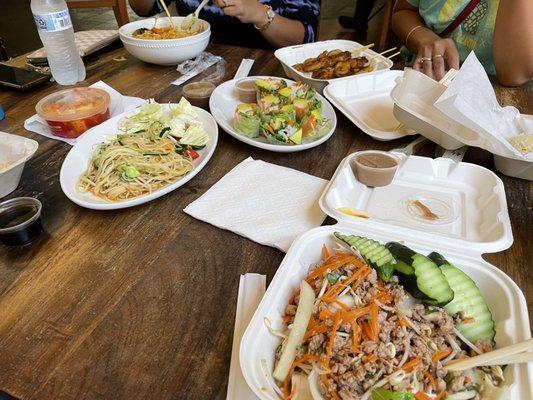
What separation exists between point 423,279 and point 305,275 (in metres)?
0.27

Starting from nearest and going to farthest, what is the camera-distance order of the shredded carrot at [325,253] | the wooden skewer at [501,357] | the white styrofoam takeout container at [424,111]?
the wooden skewer at [501,357]
the shredded carrot at [325,253]
the white styrofoam takeout container at [424,111]

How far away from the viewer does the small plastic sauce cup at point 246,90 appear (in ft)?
5.72

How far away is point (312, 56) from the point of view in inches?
84.4

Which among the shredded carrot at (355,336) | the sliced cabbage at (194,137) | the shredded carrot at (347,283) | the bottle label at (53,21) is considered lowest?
the sliced cabbage at (194,137)

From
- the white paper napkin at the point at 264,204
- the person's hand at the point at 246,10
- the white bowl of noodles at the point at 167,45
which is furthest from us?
the person's hand at the point at 246,10

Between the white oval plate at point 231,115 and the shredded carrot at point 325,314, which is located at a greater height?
the shredded carrot at point 325,314

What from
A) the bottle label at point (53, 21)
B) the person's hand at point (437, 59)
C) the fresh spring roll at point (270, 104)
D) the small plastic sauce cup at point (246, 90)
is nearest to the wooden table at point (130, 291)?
the fresh spring roll at point (270, 104)

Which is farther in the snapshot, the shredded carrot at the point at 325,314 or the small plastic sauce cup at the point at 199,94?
the small plastic sauce cup at the point at 199,94

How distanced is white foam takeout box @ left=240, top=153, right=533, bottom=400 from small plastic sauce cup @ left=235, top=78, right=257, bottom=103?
651mm

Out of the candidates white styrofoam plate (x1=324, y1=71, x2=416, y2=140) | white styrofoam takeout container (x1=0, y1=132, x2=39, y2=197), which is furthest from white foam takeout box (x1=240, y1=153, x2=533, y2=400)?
white styrofoam takeout container (x1=0, y1=132, x2=39, y2=197)

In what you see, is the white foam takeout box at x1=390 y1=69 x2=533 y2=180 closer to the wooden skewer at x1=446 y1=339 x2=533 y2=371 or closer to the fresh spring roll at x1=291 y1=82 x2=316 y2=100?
the fresh spring roll at x1=291 y1=82 x2=316 y2=100

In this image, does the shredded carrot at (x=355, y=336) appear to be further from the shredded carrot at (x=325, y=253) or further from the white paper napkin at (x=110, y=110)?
the white paper napkin at (x=110, y=110)

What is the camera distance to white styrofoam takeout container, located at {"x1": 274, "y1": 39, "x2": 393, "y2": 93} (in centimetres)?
182

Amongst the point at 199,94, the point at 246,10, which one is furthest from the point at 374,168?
the point at 246,10
